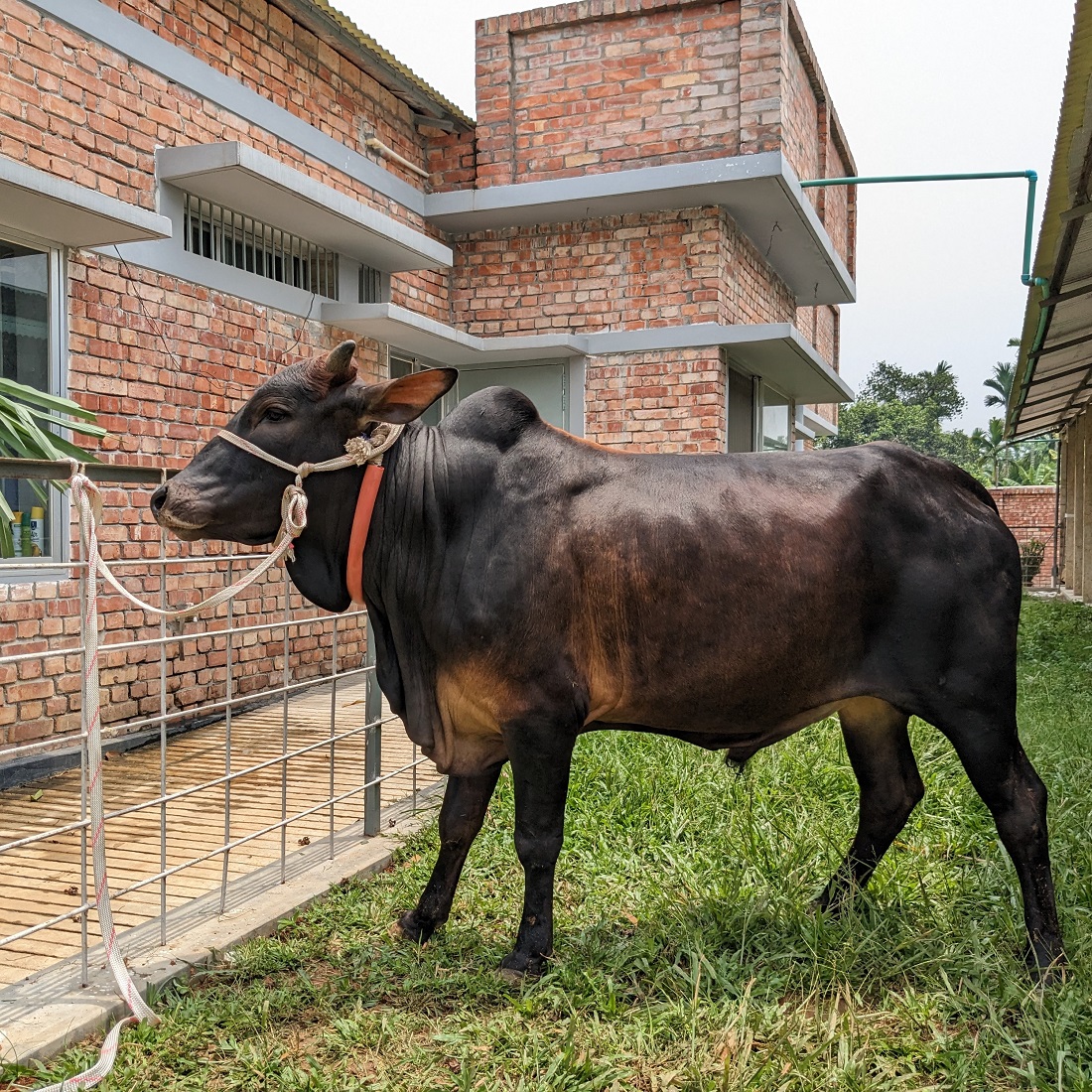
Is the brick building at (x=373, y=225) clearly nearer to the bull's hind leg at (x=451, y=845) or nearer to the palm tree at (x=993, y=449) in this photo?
the bull's hind leg at (x=451, y=845)

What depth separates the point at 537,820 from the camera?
3.37m

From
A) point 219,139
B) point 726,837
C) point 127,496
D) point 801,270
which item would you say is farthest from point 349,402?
point 801,270

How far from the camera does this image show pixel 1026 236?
7.73m

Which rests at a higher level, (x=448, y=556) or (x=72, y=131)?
A: (x=72, y=131)

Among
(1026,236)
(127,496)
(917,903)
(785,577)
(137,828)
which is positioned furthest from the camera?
(1026,236)

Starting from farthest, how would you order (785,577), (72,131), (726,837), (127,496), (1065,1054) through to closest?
(127,496) < (72,131) < (726,837) < (785,577) < (1065,1054)

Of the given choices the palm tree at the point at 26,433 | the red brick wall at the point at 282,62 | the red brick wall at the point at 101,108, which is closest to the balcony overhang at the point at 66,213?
the red brick wall at the point at 101,108

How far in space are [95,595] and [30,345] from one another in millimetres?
3681

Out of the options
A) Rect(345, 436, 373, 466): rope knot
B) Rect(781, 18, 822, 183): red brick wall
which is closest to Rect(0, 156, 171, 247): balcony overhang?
Rect(345, 436, 373, 466): rope knot

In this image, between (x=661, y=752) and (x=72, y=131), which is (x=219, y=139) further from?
(x=661, y=752)

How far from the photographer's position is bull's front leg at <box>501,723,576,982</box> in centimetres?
331

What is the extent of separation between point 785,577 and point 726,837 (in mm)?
1522

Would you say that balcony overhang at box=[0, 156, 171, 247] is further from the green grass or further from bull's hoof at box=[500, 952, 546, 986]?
bull's hoof at box=[500, 952, 546, 986]

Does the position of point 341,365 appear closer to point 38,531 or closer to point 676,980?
point 676,980
